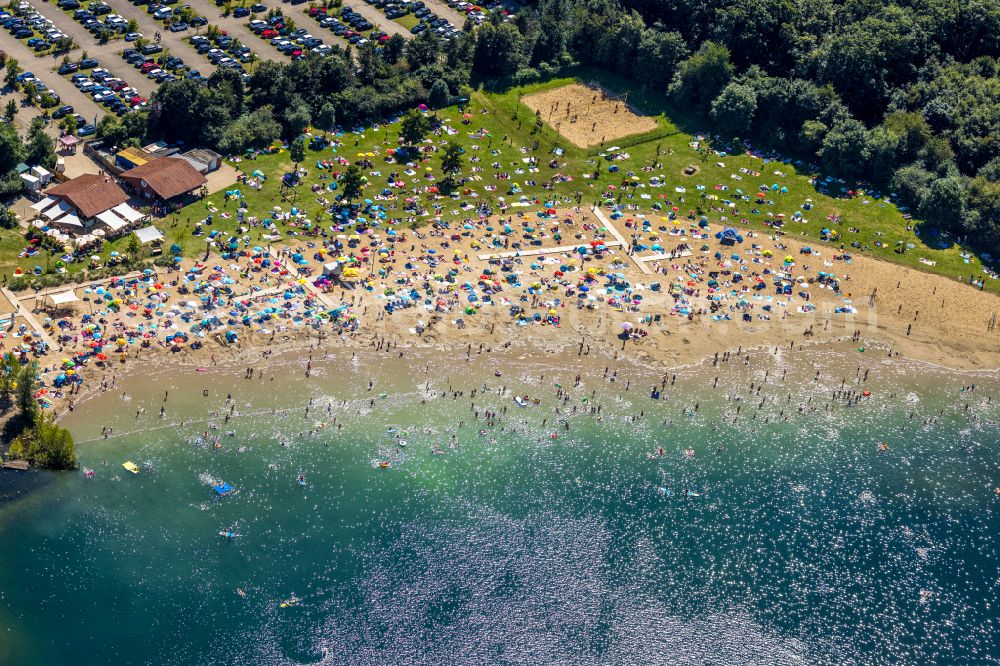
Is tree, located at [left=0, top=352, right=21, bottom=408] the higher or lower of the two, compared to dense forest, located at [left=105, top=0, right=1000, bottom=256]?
lower

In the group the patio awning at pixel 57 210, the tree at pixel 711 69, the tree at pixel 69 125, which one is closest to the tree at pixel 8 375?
the patio awning at pixel 57 210

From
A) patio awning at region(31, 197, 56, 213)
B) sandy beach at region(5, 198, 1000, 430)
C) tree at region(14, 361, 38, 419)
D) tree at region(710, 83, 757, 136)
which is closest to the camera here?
tree at region(14, 361, 38, 419)

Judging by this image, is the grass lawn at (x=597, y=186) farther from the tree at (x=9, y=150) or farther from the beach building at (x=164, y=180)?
the tree at (x=9, y=150)

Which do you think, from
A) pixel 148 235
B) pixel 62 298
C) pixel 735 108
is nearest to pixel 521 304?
pixel 148 235

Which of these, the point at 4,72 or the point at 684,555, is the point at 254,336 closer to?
the point at 684,555

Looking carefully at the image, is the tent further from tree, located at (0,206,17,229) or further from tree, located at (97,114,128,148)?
tree, located at (97,114,128,148)

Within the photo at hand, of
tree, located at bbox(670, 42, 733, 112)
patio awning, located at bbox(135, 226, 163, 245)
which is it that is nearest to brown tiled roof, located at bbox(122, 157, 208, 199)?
patio awning, located at bbox(135, 226, 163, 245)

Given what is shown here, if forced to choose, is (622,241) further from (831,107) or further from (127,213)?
(127,213)
